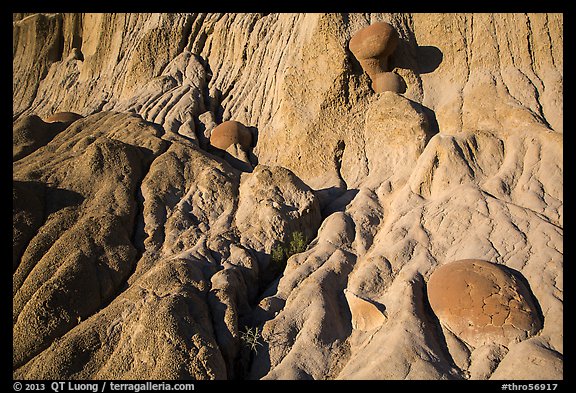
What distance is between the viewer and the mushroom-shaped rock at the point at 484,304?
8359mm

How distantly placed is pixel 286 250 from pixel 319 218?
173 cm

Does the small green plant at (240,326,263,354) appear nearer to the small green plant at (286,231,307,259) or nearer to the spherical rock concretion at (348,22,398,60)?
the small green plant at (286,231,307,259)

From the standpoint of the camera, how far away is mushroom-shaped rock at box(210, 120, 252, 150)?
1739cm

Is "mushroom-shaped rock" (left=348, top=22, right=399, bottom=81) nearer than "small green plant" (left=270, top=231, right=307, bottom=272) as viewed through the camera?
No

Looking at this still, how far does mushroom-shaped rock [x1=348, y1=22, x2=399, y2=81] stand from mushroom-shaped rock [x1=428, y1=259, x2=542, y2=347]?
9285mm

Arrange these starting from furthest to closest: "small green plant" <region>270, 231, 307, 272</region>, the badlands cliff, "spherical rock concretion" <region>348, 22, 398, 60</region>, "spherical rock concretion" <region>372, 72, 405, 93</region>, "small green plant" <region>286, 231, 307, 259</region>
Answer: "spherical rock concretion" <region>372, 72, 405, 93</region> < "spherical rock concretion" <region>348, 22, 398, 60</region> < "small green plant" <region>286, 231, 307, 259</region> < "small green plant" <region>270, 231, 307, 272</region> < the badlands cliff

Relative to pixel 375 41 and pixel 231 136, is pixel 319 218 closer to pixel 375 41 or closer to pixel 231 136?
pixel 231 136

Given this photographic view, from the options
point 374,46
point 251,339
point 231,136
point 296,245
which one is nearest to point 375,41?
point 374,46

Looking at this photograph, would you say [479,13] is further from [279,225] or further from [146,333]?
[146,333]

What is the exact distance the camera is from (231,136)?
17406 millimetres

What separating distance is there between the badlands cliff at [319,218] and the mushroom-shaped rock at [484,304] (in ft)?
0.12

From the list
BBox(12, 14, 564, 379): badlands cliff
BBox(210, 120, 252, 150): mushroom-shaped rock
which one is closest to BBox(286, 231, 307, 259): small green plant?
BBox(12, 14, 564, 379): badlands cliff

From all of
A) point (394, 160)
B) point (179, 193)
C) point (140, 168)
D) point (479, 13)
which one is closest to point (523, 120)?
point (394, 160)

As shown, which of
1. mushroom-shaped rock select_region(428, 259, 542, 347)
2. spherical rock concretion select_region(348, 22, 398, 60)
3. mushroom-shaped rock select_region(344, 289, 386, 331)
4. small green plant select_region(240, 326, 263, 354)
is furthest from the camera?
spherical rock concretion select_region(348, 22, 398, 60)
